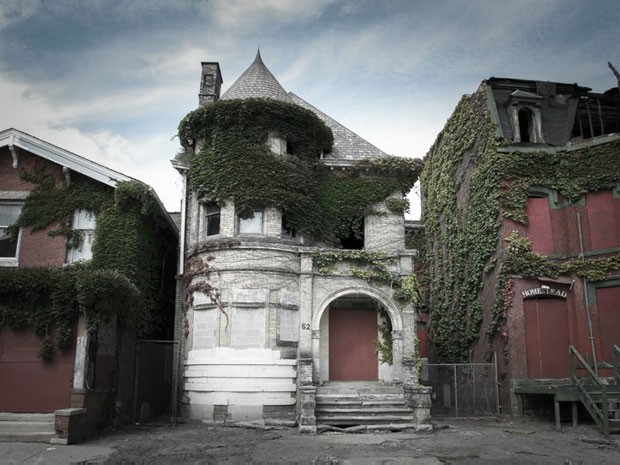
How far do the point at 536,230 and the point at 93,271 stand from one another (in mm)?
14708

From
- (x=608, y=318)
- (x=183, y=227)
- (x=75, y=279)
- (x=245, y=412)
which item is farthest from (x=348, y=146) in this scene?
(x=75, y=279)

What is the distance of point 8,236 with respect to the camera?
18.1 meters

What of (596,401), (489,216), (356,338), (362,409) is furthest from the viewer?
(489,216)

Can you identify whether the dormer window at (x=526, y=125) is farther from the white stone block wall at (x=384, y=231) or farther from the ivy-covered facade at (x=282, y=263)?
the white stone block wall at (x=384, y=231)

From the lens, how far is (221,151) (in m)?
19.4

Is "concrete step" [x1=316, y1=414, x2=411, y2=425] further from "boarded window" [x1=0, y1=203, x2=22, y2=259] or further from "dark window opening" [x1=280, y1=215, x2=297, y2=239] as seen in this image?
"boarded window" [x1=0, y1=203, x2=22, y2=259]

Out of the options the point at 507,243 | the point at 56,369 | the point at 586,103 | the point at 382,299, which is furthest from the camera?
the point at 586,103

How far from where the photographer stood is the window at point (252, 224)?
1894 cm

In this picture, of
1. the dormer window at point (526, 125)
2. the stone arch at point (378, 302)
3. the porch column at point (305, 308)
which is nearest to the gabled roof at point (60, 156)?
the porch column at point (305, 308)

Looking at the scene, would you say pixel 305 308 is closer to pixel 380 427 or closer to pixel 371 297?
pixel 371 297

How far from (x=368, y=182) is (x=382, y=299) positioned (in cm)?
444

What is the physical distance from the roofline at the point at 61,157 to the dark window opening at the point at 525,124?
13684mm

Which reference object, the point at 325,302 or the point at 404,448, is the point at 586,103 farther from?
the point at 404,448

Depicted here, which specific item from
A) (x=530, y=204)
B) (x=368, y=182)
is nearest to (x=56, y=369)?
(x=368, y=182)
